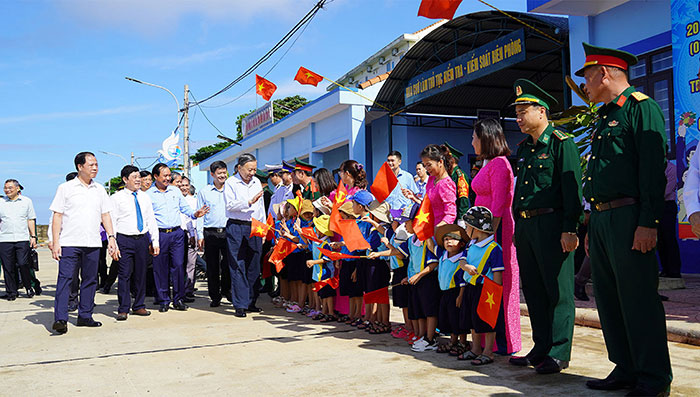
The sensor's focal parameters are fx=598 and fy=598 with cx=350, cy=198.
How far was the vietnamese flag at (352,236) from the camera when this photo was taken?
19.9 ft

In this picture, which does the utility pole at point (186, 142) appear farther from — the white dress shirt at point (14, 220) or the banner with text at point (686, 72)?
the banner with text at point (686, 72)

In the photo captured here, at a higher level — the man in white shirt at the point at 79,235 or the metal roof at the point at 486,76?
the metal roof at the point at 486,76

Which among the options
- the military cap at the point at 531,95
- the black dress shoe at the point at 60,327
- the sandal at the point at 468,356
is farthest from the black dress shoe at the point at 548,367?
the black dress shoe at the point at 60,327

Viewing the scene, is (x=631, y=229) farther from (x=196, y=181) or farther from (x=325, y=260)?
(x=196, y=181)

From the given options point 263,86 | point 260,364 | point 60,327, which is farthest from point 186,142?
point 260,364

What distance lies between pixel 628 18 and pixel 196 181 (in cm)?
4269

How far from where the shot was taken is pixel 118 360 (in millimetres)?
5305

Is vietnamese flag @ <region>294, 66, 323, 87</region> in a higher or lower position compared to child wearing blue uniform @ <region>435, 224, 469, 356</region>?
higher

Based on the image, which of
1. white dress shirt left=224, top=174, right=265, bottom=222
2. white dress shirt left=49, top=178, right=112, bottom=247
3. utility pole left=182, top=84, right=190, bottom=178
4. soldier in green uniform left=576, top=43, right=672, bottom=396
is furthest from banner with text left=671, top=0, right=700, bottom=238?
utility pole left=182, top=84, right=190, bottom=178

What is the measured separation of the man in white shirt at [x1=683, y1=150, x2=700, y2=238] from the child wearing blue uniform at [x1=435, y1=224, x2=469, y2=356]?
181 cm

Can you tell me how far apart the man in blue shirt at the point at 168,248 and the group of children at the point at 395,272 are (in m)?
1.57

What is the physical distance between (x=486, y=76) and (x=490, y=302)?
12.5 metres

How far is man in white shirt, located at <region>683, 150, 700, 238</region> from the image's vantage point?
3349 millimetres

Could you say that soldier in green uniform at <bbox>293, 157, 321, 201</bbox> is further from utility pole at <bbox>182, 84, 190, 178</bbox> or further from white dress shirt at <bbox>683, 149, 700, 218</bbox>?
utility pole at <bbox>182, 84, 190, 178</bbox>
